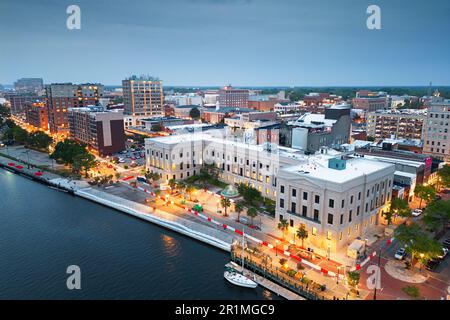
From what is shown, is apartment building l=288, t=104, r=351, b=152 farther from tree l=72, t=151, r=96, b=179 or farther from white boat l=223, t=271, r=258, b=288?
tree l=72, t=151, r=96, b=179

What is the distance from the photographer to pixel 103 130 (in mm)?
128875

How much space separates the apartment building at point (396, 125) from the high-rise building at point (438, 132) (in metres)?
26.2

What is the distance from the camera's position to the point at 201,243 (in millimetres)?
62000

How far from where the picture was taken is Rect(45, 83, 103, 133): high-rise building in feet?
557

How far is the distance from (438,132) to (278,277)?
96798 millimetres

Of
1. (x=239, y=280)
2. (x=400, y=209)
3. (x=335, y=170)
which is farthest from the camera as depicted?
(x=400, y=209)

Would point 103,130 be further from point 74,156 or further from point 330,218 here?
point 330,218

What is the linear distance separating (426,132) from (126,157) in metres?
109

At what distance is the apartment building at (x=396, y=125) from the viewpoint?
14575 centimetres

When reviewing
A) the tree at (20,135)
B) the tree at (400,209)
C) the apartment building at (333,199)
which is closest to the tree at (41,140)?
the tree at (20,135)

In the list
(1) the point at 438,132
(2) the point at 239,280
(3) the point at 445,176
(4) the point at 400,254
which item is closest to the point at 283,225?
(2) the point at 239,280

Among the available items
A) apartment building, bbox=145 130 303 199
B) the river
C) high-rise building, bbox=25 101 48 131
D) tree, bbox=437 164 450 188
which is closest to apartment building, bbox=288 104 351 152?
apartment building, bbox=145 130 303 199

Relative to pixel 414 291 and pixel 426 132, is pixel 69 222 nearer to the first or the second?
pixel 414 291

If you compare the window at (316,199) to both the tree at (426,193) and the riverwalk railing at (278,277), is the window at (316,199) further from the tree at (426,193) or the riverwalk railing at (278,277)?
the tree at (426,193)
